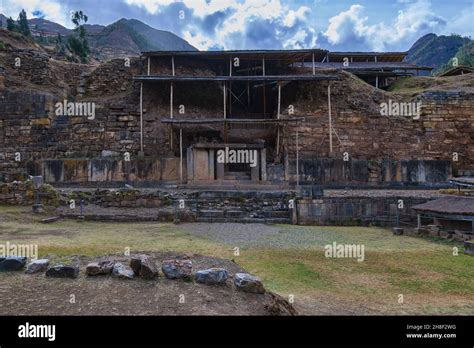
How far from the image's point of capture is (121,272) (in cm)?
479

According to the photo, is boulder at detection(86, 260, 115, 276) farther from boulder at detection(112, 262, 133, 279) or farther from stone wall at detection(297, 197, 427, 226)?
stone wall at detection(297, 197, 427, 226)

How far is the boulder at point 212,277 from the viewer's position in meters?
4.75

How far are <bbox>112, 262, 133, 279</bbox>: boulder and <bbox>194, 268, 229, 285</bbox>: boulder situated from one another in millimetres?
962

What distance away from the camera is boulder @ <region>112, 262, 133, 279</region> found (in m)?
4.75

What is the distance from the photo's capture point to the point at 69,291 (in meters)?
4.32

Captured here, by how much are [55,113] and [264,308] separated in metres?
24.8

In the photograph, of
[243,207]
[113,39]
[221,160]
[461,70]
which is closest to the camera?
[243,207]

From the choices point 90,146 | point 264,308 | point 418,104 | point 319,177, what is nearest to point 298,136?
A: point 319,177

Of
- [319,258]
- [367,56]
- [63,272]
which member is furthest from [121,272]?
[367,56]

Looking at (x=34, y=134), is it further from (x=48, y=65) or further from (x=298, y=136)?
(x=298, y=136)

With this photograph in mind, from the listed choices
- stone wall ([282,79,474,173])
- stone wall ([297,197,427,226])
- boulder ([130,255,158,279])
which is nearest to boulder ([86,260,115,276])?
boulder ([130,255,158,279])

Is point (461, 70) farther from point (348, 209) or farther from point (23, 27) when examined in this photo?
point (23, 27)

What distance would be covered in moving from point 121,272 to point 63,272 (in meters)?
0.89

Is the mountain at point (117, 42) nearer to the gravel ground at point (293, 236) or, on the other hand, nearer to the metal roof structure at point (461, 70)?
the metal roof structure at point (461, 70)
